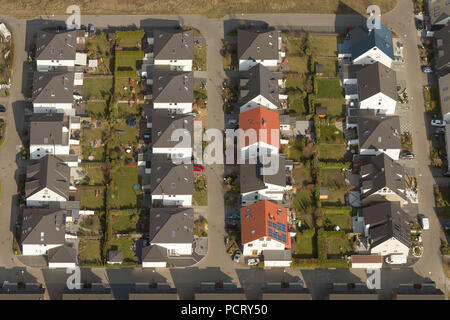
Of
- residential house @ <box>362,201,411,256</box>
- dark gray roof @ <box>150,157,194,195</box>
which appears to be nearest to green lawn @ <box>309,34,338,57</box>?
residential house @ <box>362,201,411,256</box>

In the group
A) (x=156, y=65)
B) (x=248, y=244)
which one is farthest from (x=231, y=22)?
(x=248, y=244)

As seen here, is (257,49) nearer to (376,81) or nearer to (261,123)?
(261,123)

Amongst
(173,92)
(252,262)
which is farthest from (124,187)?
(252,262)

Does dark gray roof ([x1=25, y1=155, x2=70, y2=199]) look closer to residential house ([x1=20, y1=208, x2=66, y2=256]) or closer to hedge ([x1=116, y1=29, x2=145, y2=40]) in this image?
residential house ([x1=20, y1=208, x2=66, y2=256])

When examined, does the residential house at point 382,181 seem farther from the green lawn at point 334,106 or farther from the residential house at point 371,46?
the residential house at point 371,46

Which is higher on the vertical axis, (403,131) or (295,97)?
(295,97)
